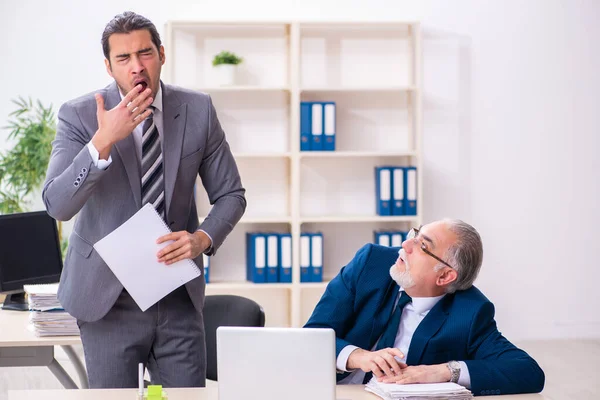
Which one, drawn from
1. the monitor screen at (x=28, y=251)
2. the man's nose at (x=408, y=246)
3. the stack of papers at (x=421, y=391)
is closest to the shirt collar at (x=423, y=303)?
the man's nose at (x=408, y=246)

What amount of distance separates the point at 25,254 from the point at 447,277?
1953 mm

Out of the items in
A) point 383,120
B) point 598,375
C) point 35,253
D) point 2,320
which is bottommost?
point 598,375

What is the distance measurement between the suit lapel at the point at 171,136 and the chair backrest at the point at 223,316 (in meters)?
0.77

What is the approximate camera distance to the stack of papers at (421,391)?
185 cm

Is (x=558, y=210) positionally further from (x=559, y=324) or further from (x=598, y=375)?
(x=598, y=375)

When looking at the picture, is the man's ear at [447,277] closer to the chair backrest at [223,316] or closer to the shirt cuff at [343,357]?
the shirt cuff at [343,357]

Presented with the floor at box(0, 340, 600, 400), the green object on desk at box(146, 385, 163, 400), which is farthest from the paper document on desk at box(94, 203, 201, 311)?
the floor at box(0, 340, 600, 400)

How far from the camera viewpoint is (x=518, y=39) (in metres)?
5.53

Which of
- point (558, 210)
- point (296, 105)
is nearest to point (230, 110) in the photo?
point (296, 105)

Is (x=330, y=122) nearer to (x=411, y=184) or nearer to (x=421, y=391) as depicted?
(x=411, y=184)

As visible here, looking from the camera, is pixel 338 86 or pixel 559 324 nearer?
pixel 338 86

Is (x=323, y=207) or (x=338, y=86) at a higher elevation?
(x=338, y=86)

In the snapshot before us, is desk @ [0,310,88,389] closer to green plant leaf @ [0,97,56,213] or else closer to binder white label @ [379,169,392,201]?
green plant leaf @ [0,97,56,213]

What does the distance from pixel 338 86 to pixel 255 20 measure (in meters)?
0.69
